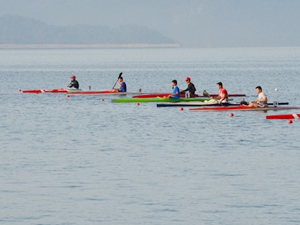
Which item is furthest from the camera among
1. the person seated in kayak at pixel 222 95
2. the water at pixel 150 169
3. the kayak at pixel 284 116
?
the person seated in kayak at pixel 222 95

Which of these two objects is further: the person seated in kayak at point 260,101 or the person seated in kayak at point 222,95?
the person seated in kayak at point 222,95

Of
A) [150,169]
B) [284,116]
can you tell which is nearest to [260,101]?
[284,116]

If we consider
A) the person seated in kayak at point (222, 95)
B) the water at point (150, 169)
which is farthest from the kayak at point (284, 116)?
the person seated in kayak at point (222, 95)

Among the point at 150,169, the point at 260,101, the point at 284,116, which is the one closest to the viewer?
the point at 150,169

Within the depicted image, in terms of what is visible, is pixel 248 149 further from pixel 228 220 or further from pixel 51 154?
pixel 228 220

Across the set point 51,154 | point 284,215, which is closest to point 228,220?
point 284,215

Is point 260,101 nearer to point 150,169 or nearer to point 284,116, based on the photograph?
point 284,116

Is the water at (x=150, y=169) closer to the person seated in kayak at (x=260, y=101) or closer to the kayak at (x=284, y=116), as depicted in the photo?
the kayak at (x=284, y=116)

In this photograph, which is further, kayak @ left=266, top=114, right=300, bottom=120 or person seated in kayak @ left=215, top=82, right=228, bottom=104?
person seated in kayak @ left=215, top=82, right=228, bottom=104

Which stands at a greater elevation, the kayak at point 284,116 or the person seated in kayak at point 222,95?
the person seated in kayak at point 222,95

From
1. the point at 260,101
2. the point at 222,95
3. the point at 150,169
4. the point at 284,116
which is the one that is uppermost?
the point at 222,95

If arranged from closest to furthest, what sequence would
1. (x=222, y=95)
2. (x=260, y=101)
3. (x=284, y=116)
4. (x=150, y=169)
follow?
1. (x=150, y=169)
2. (x=284, y=116)
3. (x=260, y=101)
4. (x=222, y=95)

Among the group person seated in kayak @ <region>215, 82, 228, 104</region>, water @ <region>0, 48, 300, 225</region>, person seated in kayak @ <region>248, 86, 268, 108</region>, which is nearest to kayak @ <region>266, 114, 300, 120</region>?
water @ <region>0, 48, 300, 225</region>

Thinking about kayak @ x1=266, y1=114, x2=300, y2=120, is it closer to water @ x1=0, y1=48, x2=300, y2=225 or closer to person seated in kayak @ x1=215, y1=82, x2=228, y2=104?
water @ x1=0, y1=48, x2=300, y2=225
